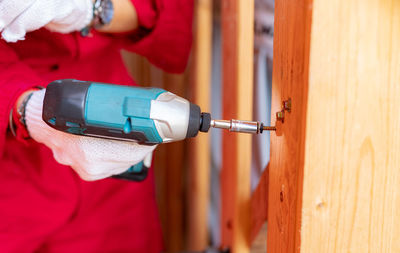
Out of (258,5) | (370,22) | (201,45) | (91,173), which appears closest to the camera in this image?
(370,22)

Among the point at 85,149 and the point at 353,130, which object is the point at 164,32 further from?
the point at 353,130

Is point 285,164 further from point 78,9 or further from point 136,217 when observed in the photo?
point 136,217

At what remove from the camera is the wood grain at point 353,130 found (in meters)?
0.39

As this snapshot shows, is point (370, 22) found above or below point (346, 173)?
above

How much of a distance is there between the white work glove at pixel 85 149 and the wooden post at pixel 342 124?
0.96ft

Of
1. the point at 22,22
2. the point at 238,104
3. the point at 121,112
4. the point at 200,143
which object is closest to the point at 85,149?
the point at 121,112

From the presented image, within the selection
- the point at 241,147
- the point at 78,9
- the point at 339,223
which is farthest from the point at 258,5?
the point at 339,223

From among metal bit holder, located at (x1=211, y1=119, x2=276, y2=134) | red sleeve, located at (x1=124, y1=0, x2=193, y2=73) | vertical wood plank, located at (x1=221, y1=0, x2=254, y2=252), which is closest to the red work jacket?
red sleeve, located at (x1=124, y1=0, x2=193, y2=73)

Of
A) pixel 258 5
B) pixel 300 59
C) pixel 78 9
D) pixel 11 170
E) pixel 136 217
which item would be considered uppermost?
pixel 258 5

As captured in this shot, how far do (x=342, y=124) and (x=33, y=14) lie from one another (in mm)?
567

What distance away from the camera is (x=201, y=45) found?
1.21 m

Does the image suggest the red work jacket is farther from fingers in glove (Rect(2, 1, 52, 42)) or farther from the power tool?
the power tool

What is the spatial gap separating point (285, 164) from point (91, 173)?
0.38m

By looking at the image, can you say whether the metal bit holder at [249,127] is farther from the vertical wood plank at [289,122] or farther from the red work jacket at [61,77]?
the red work jacket at [61,77]
